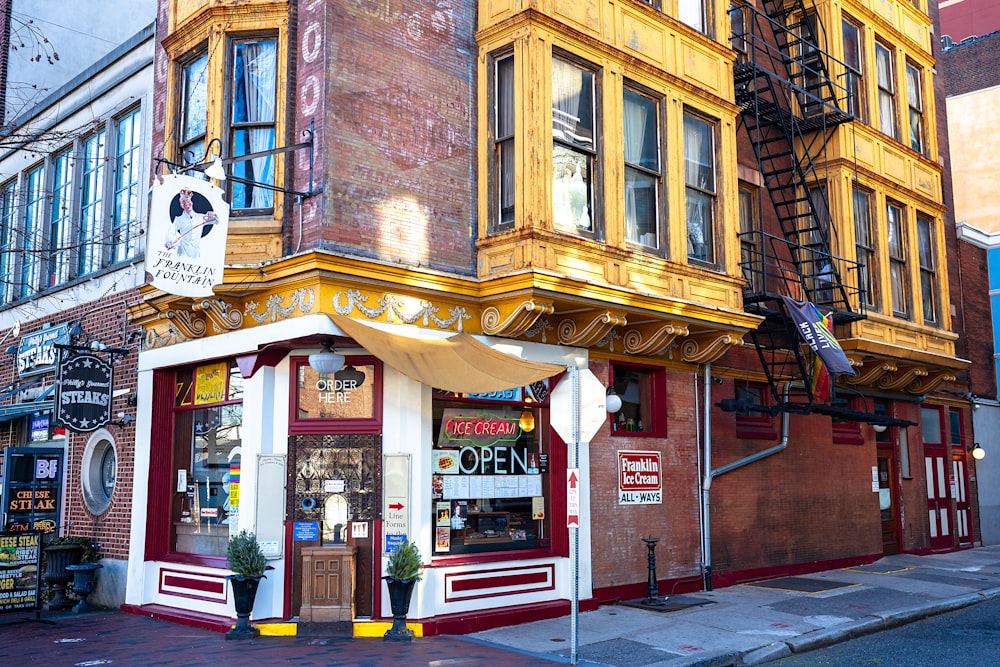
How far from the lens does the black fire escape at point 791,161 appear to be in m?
17.2

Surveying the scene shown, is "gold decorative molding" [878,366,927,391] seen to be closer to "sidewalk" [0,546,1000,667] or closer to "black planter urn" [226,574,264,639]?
"sidewalk" [0,546,1000,667]

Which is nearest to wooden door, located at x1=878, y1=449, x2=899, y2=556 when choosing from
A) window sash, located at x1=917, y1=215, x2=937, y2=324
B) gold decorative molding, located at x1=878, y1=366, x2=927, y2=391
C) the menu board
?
gold decorative molding, located at x1=878, y1=366, x2=927, y2=391

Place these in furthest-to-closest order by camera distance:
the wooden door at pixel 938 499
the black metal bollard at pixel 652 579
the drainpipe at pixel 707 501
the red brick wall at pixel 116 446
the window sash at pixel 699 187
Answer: the wooden door at pixel 938 499
the drainpipe at pixel 707 501
the window sash at pixel 699 187
the red brick wall at pixel 116 446
the black metal bollard at pixel 652 579

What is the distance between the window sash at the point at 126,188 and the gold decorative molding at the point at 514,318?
5.99m

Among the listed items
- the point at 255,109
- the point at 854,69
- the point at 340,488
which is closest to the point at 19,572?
the point at 340,488

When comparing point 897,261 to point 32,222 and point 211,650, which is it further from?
point 32,222

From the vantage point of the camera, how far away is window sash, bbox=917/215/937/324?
2058cm

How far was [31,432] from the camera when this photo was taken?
679 inches

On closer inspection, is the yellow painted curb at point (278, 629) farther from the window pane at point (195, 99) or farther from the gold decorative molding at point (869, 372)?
the gold decorative molding at point (869, 372)

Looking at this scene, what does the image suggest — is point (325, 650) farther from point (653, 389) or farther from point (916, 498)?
point (916, 498)

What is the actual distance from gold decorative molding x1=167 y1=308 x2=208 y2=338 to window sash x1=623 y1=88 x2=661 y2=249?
6174 mm

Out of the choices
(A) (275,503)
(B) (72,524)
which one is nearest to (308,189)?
(A) (275,503)

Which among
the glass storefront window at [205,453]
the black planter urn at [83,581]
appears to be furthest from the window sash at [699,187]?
the black planter urn at [83,581]

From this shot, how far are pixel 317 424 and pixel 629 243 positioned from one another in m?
5.26
